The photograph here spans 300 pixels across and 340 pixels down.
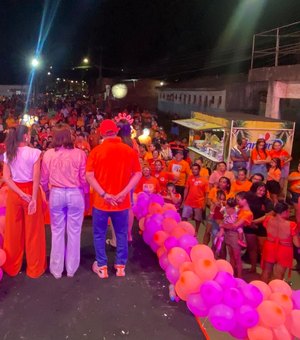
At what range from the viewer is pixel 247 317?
2.86m

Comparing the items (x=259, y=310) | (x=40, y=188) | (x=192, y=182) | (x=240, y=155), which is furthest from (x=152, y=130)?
(x=259, y=310)

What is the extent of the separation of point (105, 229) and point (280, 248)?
2031mm

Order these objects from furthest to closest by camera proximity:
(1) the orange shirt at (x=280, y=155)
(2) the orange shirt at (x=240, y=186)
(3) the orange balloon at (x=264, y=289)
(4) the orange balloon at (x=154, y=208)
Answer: (1) the orange shirt at (x=280, y=155) < (2) the orange shirt at (x=240, y=186) < (4) the orange balloon at (x=154, y=208) < (3) the orange balloon at (x=264, y=289)

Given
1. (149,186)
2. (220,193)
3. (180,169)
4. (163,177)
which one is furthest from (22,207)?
(180,169)

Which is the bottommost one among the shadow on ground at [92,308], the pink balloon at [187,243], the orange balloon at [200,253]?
the shadow on ground at [92,308]

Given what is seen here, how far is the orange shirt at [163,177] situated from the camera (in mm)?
6387

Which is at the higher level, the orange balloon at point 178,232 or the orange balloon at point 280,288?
the orange balloon at point 178,232

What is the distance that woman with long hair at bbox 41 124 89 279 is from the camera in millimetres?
3688

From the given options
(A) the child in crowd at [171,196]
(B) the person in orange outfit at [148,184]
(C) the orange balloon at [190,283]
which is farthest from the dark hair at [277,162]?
(C) the orange balloon at [190,283]

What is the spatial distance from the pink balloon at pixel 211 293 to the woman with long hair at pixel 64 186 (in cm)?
146

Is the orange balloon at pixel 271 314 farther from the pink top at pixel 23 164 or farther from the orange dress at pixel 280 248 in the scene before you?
the pink top at pixel 23 164

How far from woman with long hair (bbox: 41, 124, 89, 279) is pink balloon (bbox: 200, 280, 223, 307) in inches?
57.7

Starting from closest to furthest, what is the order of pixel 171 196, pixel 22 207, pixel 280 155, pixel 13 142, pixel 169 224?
pixel 13 142 → pixel 22 207 → pixel 169 224 → pixel 171 196 → pixel 280 155

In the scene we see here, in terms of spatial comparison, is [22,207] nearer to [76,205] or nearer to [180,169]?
[76,205]
